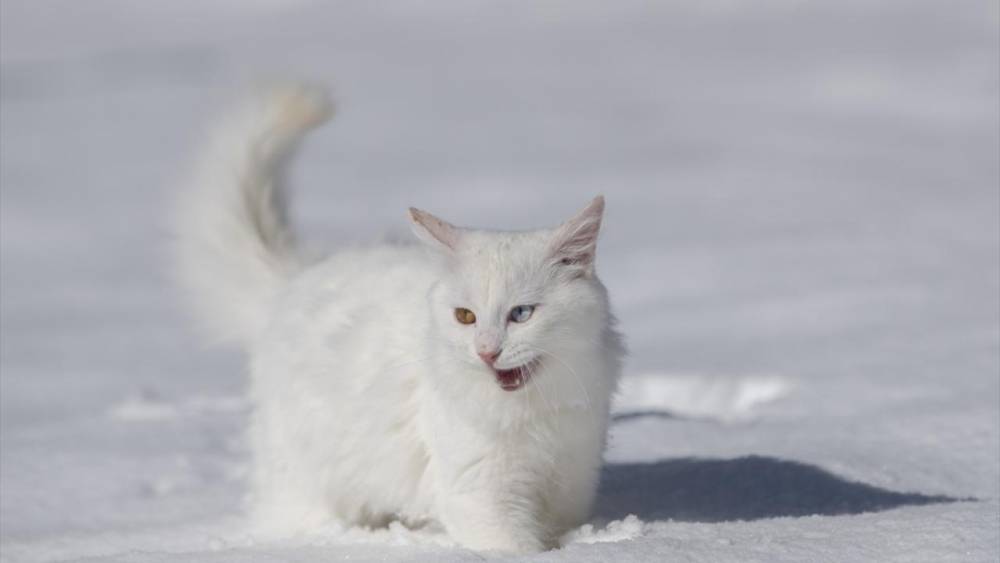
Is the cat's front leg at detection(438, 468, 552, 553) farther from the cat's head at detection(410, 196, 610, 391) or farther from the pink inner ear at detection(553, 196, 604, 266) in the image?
the pink inner ear at detection(553, 196, 604, 266)

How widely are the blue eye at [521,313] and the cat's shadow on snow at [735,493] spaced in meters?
0.68

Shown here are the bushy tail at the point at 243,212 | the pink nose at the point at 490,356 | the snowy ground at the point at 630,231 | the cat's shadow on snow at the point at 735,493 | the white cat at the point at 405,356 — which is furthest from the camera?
the bushy tail at the point at 243,212

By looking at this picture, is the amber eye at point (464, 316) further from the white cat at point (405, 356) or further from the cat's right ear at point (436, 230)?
the cat's right ear at point (436, 230)

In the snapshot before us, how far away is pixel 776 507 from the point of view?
3.20 meters

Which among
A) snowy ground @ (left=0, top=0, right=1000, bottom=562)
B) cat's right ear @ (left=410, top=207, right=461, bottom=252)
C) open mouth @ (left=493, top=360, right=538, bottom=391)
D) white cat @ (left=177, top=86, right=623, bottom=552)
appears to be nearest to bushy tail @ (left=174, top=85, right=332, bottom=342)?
white cat @ (left=177, top=86, right=623, bottom=552)

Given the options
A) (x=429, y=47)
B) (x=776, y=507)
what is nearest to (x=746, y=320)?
(x=776, y=507)

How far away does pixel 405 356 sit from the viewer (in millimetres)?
3086

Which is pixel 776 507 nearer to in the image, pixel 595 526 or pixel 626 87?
pixel 595 526

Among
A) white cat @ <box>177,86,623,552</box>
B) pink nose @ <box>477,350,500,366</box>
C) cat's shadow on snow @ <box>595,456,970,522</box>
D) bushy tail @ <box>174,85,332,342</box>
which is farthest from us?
bushy tail @ <box>174,85,332,342</box>

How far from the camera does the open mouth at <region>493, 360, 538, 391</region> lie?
2.71 meters

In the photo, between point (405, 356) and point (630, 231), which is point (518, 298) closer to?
point (405, 356)

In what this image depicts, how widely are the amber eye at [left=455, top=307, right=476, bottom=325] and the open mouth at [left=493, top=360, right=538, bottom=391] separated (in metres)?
0.12

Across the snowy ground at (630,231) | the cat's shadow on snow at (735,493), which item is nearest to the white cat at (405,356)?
the snowy ground at (630,231)

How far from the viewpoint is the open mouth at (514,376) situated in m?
2.71
